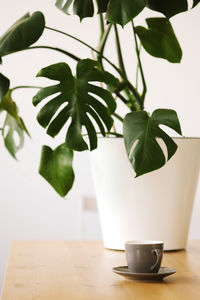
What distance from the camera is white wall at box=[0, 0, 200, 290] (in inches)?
94.8

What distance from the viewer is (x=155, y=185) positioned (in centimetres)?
126

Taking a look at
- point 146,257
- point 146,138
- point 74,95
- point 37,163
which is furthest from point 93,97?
point 37,163

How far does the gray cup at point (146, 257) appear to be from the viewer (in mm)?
933

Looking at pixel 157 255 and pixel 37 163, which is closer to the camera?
pixel 157 255

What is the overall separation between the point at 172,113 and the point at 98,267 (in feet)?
1.16

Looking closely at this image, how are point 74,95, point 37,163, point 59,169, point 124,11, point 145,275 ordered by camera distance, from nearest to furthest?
point 145,275
point 124,11
point 74,95
point 59,169
point 37,163

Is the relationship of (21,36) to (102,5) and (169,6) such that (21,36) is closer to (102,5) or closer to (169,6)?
(102,5)

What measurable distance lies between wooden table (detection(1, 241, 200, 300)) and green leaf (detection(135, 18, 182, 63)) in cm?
48

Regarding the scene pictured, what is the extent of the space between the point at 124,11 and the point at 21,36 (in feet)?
0.71

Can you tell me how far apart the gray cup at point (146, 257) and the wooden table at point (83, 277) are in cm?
3

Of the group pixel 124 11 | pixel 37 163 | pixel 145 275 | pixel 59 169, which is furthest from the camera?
pixel 37 163

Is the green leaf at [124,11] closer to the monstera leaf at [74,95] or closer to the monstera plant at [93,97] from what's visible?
the monstera plant at [93,97]

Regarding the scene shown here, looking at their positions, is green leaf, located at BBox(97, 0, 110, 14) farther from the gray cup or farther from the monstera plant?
the gray cup

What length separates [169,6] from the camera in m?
1.22
